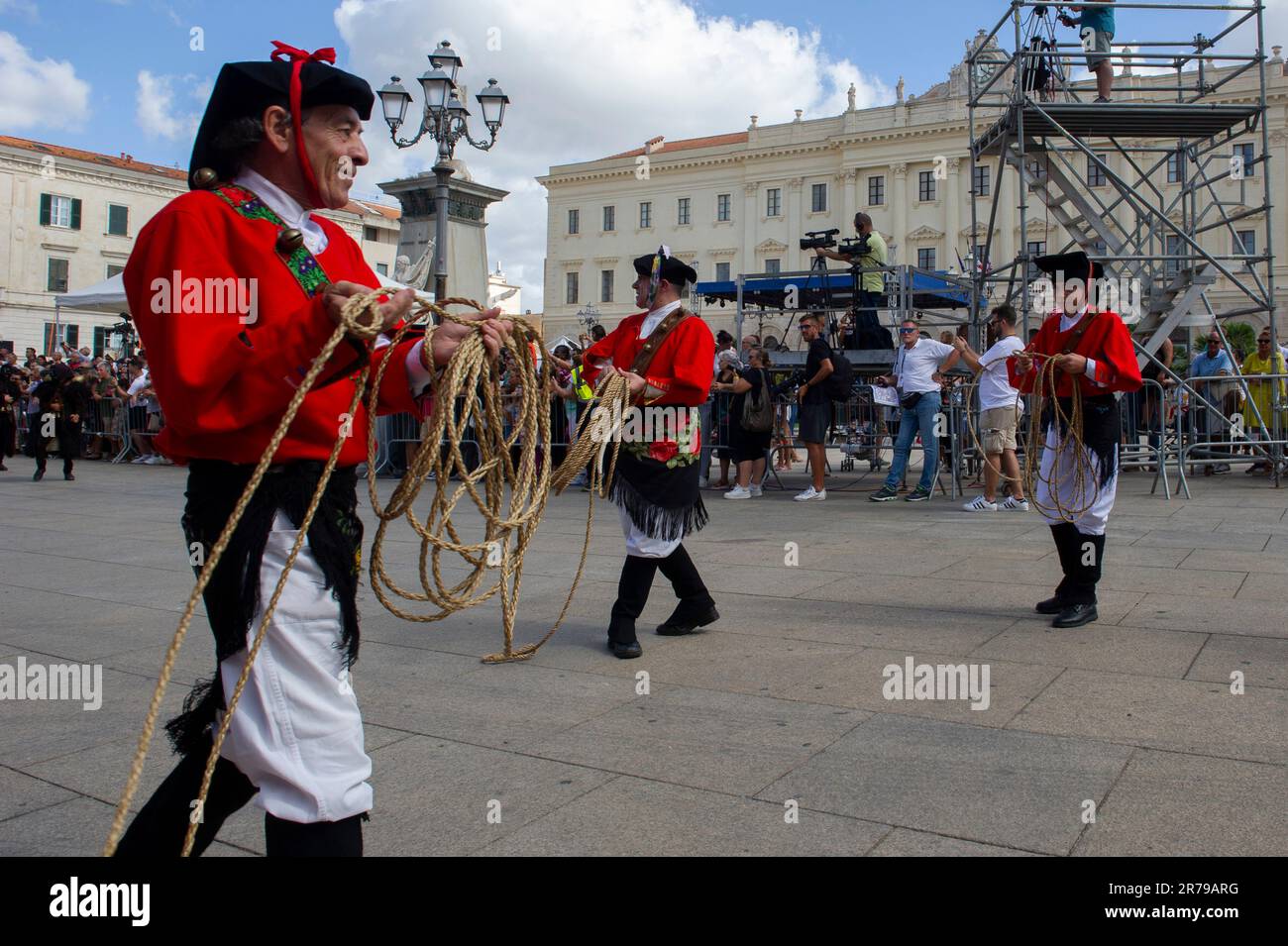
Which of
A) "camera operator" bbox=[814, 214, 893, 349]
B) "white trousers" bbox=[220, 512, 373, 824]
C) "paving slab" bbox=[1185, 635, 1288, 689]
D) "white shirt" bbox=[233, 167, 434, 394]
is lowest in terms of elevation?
"paving slab" bbox=[1185, 635, 1288, 689]

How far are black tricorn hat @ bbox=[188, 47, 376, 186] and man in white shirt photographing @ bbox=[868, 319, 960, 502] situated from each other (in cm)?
987

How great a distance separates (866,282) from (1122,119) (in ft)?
11.6

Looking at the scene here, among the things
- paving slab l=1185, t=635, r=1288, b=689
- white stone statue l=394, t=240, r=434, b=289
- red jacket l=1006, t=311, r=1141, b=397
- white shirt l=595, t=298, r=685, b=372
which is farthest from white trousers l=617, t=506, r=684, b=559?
white stone statue l=394, t=240, r=434, b=289

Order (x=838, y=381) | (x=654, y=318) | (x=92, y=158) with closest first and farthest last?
1. (x=654, y=318)
2. (x=838, y=381)
3. (x=92, y=158)

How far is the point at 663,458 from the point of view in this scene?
5.37m

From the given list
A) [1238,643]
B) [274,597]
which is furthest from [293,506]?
[1238,643]

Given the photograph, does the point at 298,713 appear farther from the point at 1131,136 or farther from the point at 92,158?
the point at 92,158

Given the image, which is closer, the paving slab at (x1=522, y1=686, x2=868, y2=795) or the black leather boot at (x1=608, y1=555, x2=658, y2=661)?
the paving slab at (x1=522, y1=686, x2=868, y2=795)

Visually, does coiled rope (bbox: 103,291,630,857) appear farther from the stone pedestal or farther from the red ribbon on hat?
the stone pedestal

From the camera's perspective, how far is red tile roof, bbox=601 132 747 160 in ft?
226

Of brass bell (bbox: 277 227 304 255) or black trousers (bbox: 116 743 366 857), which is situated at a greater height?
brass bell (bbox: 277 227 304 255)

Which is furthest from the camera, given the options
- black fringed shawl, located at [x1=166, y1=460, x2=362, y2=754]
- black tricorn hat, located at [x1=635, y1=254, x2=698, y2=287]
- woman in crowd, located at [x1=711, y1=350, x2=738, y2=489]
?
woman in crowd, located at [x1=711, y1=350, x2=738, y2=489]

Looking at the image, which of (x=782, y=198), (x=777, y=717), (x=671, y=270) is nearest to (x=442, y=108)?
(x=671, y=270)

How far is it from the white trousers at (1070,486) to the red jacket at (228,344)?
15.0 ft
